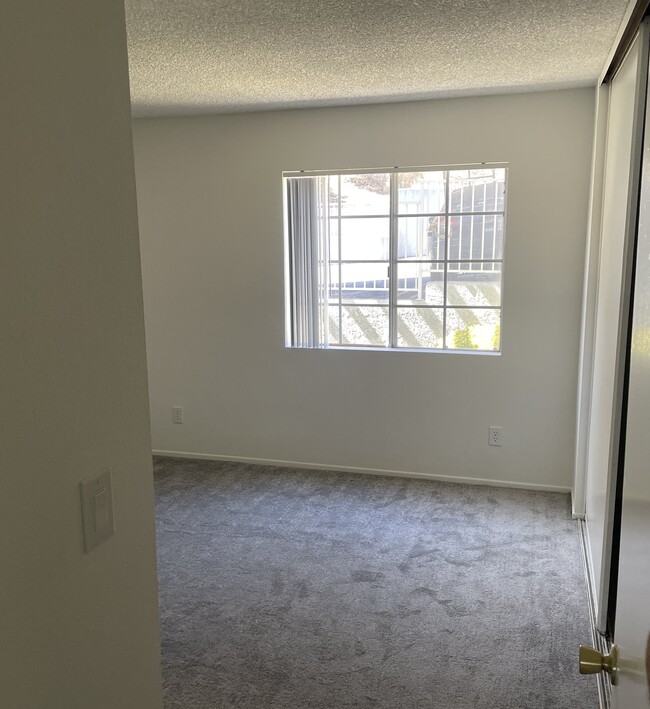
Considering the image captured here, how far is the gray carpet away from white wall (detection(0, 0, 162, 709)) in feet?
4.34

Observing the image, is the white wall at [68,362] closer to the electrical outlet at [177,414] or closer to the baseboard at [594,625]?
the baseboard at [594,625]

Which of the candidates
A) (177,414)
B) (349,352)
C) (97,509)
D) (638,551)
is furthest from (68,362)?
(177,414)

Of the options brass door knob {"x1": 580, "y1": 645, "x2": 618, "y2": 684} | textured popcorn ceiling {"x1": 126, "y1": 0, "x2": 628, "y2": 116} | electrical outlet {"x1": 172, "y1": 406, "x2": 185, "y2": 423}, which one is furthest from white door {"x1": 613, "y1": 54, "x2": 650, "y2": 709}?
electrical outlet {"x1": 172, "y1": 406, "x2": 185, "y2": 423}

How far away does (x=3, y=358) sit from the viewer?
0.86 meters

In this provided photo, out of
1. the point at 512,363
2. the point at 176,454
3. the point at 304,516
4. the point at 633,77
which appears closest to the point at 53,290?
the point at 633,77

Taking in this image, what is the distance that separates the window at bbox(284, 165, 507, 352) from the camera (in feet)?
13.7

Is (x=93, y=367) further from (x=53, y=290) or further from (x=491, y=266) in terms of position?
(x=491, y=266)

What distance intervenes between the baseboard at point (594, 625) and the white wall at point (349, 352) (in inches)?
30.2

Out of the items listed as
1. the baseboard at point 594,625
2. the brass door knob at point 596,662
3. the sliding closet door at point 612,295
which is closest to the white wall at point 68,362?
the brass door knob at point 596,662

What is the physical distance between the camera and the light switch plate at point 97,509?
106 cm

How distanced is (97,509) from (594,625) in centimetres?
234

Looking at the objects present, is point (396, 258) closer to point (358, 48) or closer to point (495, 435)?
point (495, 435)

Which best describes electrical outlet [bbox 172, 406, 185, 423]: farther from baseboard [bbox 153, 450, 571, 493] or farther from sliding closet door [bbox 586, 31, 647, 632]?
sliding closet door [bbox 586, 31, 647, 632]

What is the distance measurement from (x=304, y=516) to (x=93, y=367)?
290 centimetres
